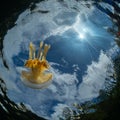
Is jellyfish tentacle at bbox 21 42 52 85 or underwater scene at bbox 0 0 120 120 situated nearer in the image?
jellyfish tentacle at bbox 21 42 52 85

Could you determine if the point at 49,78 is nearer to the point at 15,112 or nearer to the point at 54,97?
the point at 54,97

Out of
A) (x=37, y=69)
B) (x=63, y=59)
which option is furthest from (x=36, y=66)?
(x=63, y=59)

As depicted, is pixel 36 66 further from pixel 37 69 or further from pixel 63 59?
pixel 63 59

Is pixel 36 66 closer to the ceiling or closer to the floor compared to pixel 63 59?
closer to the ceiling

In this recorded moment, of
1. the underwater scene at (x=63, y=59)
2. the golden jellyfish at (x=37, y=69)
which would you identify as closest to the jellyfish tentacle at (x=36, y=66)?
the golden jellyfish at (x=37, y=69)

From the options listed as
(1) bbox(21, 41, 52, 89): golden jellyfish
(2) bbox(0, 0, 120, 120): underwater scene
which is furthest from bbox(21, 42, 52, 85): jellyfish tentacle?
(2) bbox(0, 0, 120, 120): underwater scene

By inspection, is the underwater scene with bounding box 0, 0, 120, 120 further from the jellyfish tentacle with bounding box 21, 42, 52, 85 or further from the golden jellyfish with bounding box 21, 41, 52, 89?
the jellyfish tentacle with bounding box 21, 42, 52, 85
